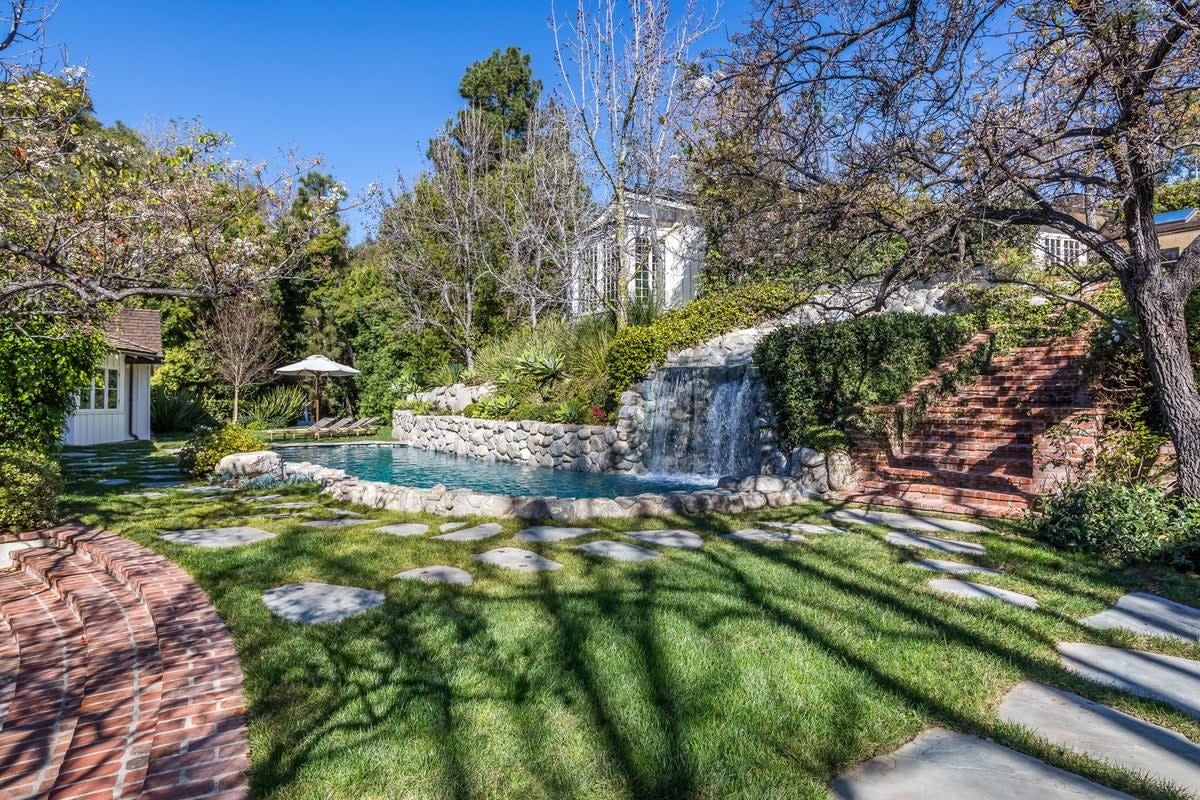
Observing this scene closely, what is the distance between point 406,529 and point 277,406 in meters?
17.9

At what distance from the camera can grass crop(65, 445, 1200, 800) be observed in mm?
1993

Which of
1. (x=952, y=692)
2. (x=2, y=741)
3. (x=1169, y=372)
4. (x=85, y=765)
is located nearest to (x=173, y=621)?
(x=2, y=741)

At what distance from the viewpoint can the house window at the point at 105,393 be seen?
1362 cm

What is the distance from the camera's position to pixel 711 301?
1274cm

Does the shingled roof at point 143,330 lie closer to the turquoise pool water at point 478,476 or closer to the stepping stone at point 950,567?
the turquoise pool water at point 478,476

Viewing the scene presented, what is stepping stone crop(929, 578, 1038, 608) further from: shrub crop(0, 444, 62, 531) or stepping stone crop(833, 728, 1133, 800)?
shrub crop(0, 444, 62, 531)

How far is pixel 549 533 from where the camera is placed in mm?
5258

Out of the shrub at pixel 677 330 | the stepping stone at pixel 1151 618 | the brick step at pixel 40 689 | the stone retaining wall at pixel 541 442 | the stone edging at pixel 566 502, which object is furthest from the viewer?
the shrub at pixel 677 330

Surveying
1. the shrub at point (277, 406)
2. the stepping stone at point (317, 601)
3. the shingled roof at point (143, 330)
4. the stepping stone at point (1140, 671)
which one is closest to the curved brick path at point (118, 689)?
the stepping stone at point (317, 601)

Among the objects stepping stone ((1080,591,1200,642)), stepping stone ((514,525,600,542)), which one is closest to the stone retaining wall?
stepping stone ((514,525,600,542))

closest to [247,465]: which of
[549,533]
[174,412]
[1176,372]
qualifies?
[549,533]

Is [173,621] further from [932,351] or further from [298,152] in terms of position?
[932,351]

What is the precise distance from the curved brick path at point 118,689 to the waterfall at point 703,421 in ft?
24.8

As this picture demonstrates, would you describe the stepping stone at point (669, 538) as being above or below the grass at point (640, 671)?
above
